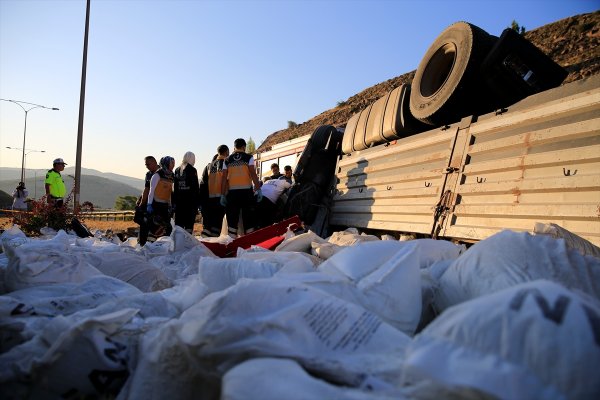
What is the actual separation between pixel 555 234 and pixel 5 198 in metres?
49.3

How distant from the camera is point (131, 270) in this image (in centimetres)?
262

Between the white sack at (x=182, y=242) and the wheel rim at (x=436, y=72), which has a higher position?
the wheel rim at (x=436, y=72)

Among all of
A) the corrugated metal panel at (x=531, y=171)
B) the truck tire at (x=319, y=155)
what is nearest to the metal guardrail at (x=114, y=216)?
the truck tire at (x=319, y=155)

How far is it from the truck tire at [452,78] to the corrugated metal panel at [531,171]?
0.39 metres

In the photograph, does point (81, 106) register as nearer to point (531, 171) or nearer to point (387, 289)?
point (531, 171)

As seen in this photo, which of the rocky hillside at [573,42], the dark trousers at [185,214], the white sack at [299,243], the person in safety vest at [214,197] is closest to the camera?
the white sack at [299,243]

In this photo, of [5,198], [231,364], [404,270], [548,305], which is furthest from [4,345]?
[5,198]

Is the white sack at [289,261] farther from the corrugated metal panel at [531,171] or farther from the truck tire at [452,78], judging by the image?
the truck tire at [452,78]

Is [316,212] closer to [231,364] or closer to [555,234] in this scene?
[555,234]

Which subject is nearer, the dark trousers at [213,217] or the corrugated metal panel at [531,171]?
the corrugated metal panel at [531,171]

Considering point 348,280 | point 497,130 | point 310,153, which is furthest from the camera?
point 310,153

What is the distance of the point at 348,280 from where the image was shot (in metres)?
1.49

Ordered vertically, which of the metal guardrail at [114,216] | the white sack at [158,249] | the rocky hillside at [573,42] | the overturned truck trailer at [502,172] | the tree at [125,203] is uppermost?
the rocky hillside at [573,42]

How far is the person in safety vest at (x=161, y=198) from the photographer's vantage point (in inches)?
272
